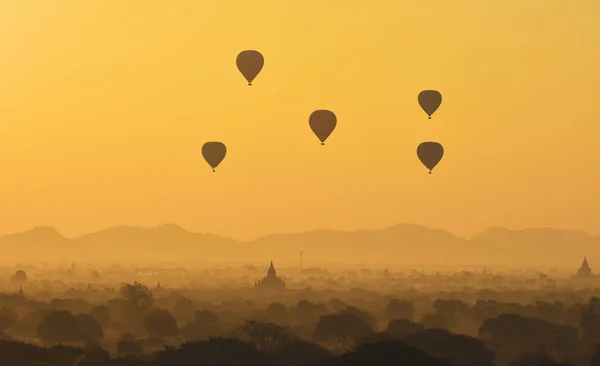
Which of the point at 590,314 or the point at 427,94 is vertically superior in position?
the point at 427,94

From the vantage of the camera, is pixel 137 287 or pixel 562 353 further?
pixel 137 287

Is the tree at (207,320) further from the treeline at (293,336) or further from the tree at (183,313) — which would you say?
the tree at (183,313)

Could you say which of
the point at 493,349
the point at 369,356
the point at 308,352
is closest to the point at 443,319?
the point at 493,349

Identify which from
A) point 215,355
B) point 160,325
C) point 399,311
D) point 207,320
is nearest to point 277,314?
point 207,320

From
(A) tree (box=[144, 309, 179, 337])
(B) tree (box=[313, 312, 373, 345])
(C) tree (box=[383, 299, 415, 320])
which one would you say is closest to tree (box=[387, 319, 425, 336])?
(B) tree (box=[313, 312, 373, 345])

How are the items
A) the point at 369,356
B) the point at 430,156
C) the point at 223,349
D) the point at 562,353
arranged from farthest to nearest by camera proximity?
1. the point at 430,156
2. the point at 562,353
3. the point at 223,349
4. the point at 369,356

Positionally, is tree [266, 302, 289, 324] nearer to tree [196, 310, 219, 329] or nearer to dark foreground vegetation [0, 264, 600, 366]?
dark foreground vegetation [0, 264, 600, 366]

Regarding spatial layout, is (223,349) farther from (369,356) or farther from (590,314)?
(590,314)
